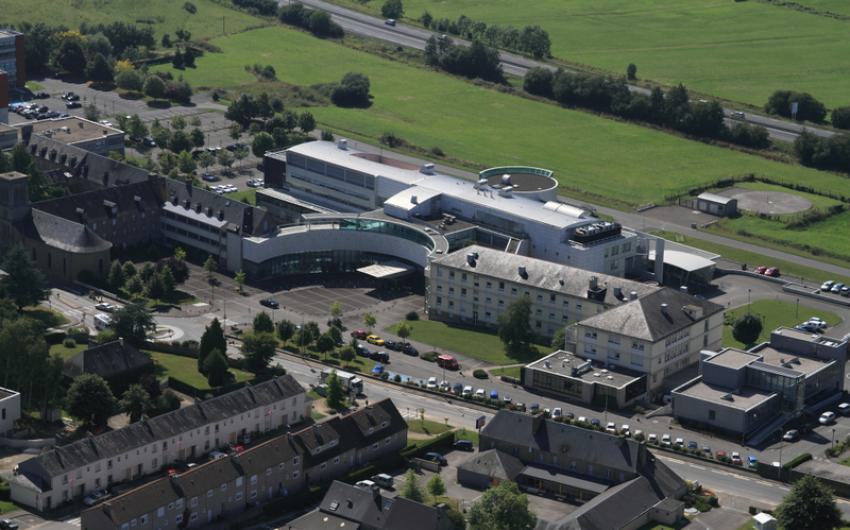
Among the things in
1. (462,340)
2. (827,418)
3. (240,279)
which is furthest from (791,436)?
(240,279)

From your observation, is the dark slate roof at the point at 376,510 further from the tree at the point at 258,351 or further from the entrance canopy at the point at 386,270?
the entrance canopy at the point at 386,270

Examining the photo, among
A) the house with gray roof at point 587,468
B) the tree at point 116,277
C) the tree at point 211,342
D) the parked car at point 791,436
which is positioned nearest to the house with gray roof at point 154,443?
the tree at point 211,342

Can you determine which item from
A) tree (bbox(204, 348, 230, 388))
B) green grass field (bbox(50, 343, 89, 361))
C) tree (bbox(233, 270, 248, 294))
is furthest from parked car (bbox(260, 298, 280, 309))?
tree (bbox(204, 348, 230, 388))

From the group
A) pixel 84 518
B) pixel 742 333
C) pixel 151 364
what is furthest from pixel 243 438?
pixel 742 333

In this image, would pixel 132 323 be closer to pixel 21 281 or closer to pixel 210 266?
pixel 21 281

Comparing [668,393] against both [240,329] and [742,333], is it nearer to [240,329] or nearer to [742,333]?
[742,333]

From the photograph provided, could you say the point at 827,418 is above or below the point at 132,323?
below
